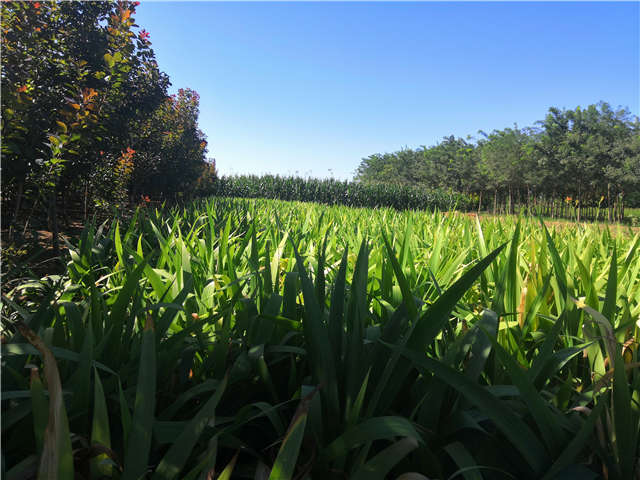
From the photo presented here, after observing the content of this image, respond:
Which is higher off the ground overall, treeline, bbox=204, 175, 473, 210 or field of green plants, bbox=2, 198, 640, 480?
treeline, bbox=204, 175, 473, 210

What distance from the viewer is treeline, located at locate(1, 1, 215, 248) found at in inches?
105

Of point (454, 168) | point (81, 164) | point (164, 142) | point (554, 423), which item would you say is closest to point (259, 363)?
point (554, 423)

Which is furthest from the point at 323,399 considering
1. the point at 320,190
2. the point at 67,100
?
the point at 320,190

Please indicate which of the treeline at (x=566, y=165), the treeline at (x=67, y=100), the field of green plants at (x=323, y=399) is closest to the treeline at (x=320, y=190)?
the treeline at (x=566, y=165)

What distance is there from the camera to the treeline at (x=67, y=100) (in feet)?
8.79

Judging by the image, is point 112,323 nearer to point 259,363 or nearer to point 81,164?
point 259,363

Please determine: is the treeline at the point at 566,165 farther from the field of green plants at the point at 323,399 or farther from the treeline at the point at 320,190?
the field of green plants at the point at 323,399

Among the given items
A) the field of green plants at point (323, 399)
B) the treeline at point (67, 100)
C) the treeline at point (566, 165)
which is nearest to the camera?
the field of green plants at point (323, 399)

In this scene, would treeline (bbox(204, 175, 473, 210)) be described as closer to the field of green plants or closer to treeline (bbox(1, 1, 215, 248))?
treeline (bbox(1, 1, 215, 248))

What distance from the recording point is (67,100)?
279cm

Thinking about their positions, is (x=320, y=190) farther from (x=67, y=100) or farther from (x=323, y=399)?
(x=323, y=399)

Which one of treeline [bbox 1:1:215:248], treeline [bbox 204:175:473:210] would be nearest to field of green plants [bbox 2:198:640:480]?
treeline [bbox 1:1:215:248]

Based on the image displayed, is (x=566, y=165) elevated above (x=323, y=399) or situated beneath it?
elevated above

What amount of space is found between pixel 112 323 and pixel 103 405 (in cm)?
35
